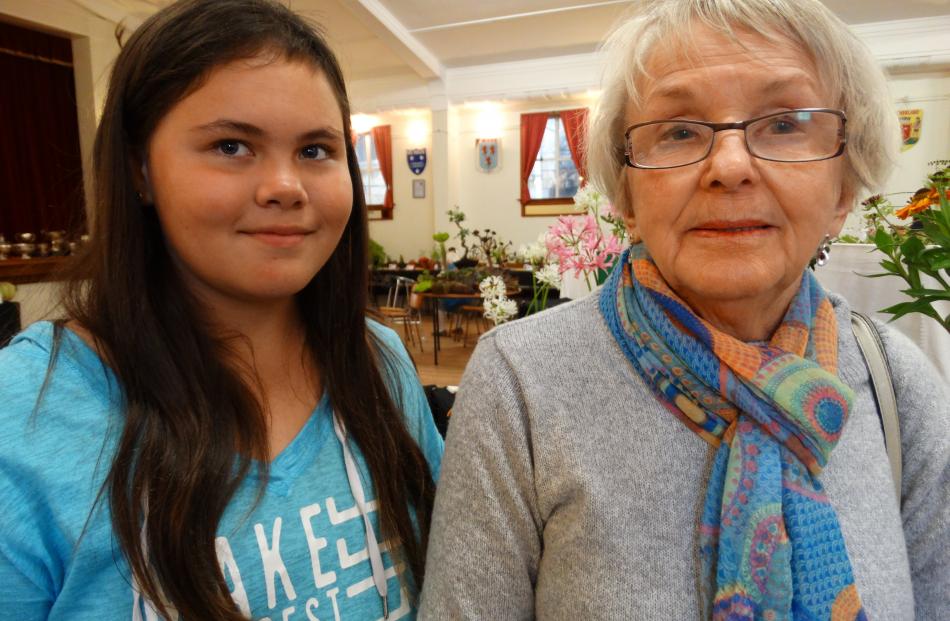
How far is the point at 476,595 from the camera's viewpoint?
79cm

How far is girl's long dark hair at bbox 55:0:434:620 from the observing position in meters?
0.81

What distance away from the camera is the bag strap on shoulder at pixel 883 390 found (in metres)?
0.87

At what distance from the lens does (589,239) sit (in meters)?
1.48

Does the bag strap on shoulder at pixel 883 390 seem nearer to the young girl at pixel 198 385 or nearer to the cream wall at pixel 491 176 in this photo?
the young girl at pixel 198 385

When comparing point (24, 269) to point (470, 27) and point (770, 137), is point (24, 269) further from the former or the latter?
point (770, 137)

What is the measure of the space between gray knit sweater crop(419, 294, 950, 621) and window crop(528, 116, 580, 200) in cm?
957

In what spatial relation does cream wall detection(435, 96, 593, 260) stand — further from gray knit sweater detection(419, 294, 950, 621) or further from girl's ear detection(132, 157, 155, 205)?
gray knit sweater detection(419, 294, 950, 621)

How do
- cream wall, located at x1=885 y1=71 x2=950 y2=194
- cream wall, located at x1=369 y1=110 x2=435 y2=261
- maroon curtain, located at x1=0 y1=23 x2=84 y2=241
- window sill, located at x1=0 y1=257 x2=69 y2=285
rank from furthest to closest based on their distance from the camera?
cream wall, located at x1=369 y1=110 x2=435 y2=261
cream wall, located at x1=885 y1=71 x2=950 y2=194
maroon curtain, located at x1=0 y1=23 x2=84 y2=241
window sill, located at x1=0 y1=257 x2=69 y2=285

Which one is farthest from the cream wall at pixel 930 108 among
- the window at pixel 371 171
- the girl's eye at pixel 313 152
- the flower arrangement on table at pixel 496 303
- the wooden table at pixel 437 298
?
the girl's eye at pixel 313 152

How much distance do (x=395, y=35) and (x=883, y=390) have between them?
303 inches

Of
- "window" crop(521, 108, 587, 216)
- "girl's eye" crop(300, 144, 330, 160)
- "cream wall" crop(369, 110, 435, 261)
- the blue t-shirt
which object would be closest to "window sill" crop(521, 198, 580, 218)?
"window" crop(521, 108, 587, 216)

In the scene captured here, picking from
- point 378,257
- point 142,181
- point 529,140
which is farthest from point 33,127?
point 142,181

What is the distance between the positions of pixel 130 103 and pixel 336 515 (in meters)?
0.71

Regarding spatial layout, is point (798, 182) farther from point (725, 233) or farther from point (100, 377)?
point (100, 377)
